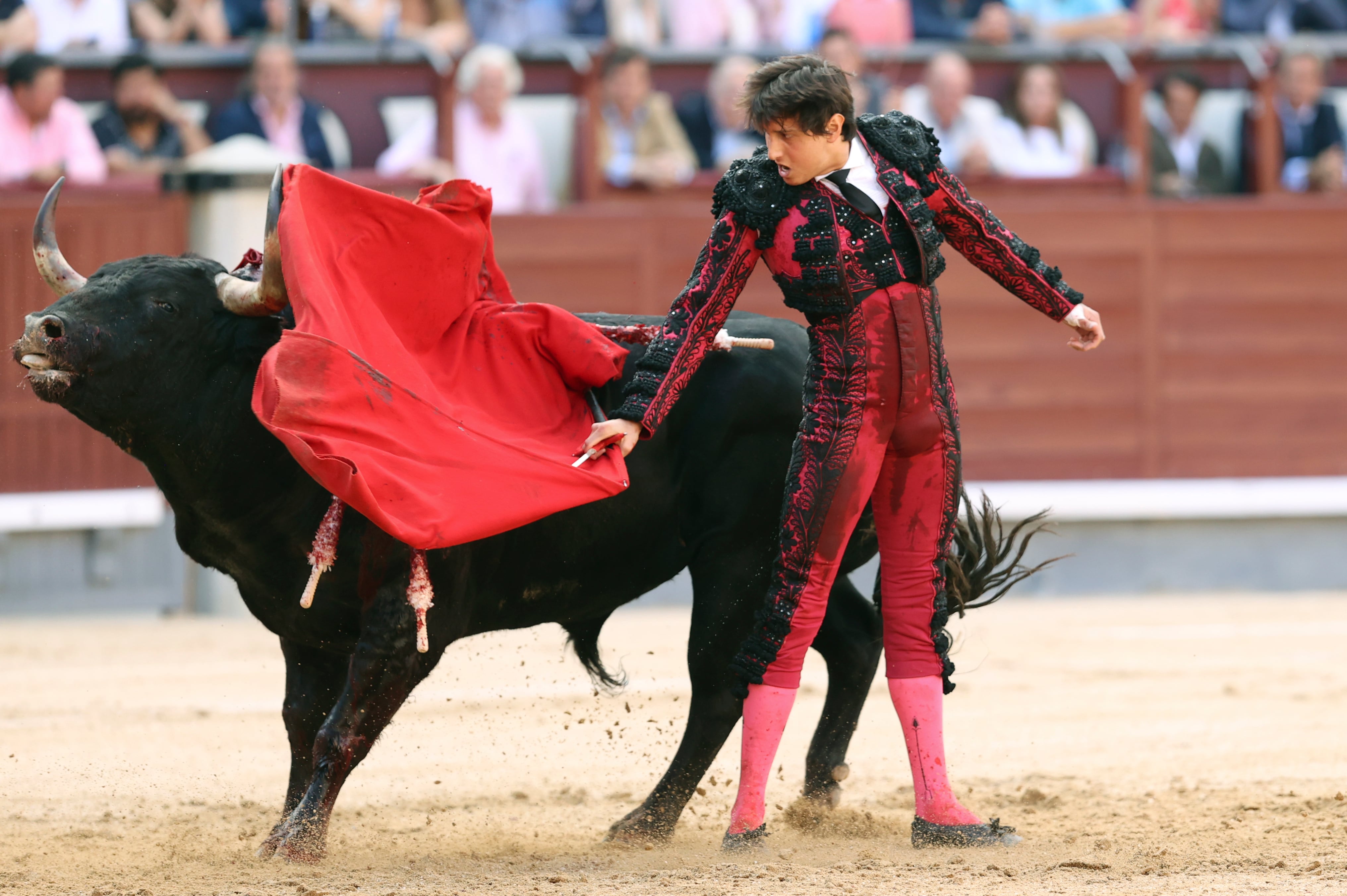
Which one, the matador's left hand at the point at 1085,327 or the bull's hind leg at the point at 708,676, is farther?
the bull's hind leg at the point at 708,676

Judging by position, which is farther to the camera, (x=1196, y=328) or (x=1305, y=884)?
(x=1196, y=328)

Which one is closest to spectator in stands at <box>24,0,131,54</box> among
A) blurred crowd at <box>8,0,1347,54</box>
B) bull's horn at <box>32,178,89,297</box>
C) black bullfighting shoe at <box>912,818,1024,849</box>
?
blurred crowd at <box>8,0,1347,54</box>

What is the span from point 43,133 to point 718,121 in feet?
9.27

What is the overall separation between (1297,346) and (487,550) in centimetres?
576

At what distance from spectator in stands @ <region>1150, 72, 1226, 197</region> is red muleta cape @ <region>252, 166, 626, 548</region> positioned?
532cm

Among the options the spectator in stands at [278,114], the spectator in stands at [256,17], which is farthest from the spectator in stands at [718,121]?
the spectator in stands at [256,17]

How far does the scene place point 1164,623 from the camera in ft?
22.6

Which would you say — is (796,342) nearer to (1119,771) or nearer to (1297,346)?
(1119,771)

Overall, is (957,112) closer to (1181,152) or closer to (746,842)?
(1181,152)

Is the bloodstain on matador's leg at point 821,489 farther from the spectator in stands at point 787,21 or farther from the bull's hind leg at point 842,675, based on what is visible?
the spectator in stands at point 787,21

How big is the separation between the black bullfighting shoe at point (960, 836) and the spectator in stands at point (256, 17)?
18.2 feet

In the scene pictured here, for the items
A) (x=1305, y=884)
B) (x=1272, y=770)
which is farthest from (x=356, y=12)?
(x=1305, y=884)

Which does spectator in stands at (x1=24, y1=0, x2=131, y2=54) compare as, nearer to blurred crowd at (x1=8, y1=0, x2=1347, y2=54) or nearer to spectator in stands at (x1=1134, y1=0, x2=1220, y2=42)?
blurred crowd at (x1=8, y1=0, x2=1347, y2=54)

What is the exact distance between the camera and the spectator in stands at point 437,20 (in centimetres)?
783
